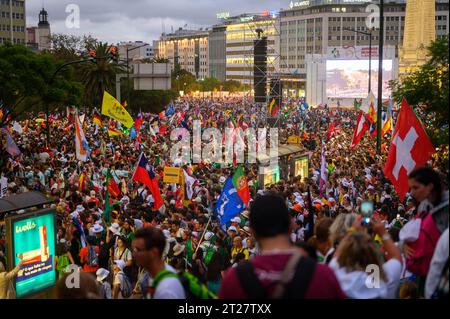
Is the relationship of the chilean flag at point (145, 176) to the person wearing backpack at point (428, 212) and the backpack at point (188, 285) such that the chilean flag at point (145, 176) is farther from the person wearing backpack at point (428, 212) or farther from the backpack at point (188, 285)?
the backpack at point (188, 285)

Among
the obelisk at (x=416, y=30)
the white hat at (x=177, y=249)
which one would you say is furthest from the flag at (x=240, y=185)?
the obelisk at (x=416, y=30)

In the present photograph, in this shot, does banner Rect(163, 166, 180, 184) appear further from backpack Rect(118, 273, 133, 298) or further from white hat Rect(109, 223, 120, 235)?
backpack Rect(118, 273, 133, 298)

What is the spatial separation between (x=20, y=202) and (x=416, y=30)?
87684mm

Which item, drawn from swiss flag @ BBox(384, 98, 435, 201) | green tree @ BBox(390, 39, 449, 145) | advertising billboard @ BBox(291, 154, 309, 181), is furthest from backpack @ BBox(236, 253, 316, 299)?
advertising billboard @ BBox(291, 154, 309, 181)

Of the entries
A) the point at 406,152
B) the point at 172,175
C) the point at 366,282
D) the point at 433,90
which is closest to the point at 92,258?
the point at 406,152

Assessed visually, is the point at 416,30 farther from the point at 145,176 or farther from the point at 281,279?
the point at 281,279

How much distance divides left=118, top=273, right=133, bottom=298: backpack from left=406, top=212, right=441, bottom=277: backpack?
177 inches

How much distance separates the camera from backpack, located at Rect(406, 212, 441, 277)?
5.04m

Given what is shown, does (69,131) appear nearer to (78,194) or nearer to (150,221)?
(78,194)

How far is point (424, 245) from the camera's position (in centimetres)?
510

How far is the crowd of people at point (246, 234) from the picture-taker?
3.46 metres

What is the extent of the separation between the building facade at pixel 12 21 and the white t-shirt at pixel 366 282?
110m

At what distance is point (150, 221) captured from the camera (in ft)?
46.5
